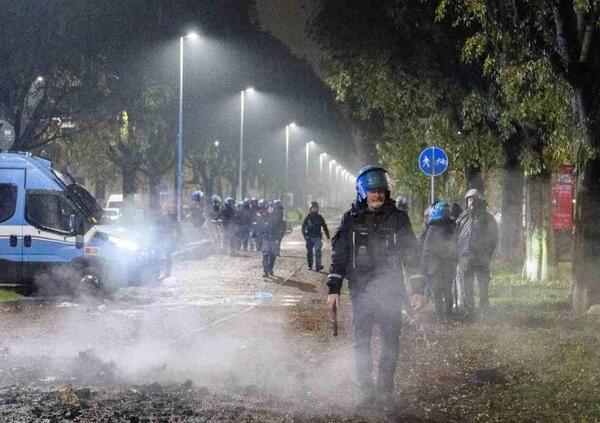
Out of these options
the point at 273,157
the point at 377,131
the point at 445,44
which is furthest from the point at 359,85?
the point at 273,157

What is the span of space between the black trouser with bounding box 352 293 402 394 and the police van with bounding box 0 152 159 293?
9.75 m

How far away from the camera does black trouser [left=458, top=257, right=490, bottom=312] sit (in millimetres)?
12984

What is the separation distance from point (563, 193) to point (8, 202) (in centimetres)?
1154

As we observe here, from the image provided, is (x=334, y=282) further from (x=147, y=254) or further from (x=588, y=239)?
(x=147, y=254)

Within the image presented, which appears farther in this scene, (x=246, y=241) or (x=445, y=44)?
(x=246, y=241)

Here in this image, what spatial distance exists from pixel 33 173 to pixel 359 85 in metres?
11.7

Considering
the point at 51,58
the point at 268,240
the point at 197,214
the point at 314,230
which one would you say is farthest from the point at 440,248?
the point at 197,214

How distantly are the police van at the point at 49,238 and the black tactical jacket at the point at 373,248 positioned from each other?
9.75 m

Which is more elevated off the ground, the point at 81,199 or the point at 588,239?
the point at 81,199

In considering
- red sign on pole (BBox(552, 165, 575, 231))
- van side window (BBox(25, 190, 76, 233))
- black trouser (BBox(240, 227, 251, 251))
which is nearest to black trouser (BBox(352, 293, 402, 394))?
van side window (BBox(25, 190, 76, 233))

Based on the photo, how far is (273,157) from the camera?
7719 centimetres

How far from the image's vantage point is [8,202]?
16297 millimetres

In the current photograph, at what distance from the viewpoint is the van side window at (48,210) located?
16.2 m

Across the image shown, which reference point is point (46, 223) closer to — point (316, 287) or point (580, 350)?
point (316, 287)
